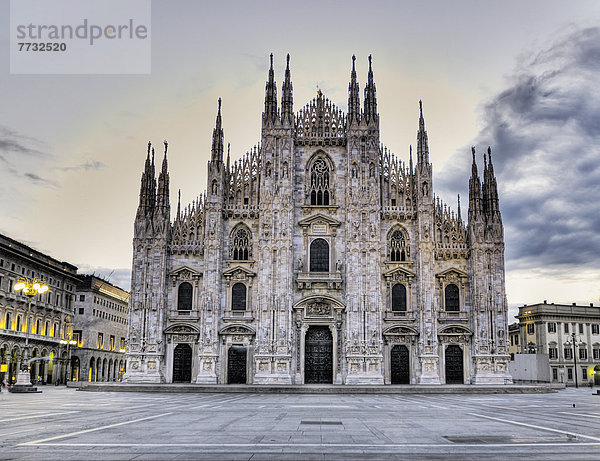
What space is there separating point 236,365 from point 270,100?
23.1 metres

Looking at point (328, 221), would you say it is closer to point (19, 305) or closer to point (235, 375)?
point (235, 375)

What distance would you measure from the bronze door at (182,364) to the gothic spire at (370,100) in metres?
25.3

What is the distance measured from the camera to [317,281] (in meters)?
53.8

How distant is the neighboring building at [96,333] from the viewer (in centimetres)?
8875

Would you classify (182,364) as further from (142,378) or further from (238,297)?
(238,297)

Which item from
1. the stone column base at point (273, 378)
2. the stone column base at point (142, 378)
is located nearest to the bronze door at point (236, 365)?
the stone column base at point (273, 378)

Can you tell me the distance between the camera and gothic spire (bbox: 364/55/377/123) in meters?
56.6

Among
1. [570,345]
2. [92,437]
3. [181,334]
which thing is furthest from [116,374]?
[92,437]

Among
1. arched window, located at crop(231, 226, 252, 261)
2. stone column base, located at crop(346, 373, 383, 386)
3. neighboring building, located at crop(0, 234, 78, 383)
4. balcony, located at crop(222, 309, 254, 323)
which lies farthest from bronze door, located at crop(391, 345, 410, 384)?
neighboring building, located at crop(0, 234, 78, 383)

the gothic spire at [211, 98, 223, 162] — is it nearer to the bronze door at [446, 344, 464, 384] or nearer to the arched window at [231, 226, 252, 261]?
the arched window at [231, 226, 252, 261]

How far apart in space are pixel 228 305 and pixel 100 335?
49.3 m

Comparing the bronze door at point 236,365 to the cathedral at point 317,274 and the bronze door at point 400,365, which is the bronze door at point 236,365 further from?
the bronze door at point 400,365

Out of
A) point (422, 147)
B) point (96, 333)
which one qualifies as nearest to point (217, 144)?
point (422, 147)

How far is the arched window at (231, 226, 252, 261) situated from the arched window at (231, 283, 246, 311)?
2.39 metres
